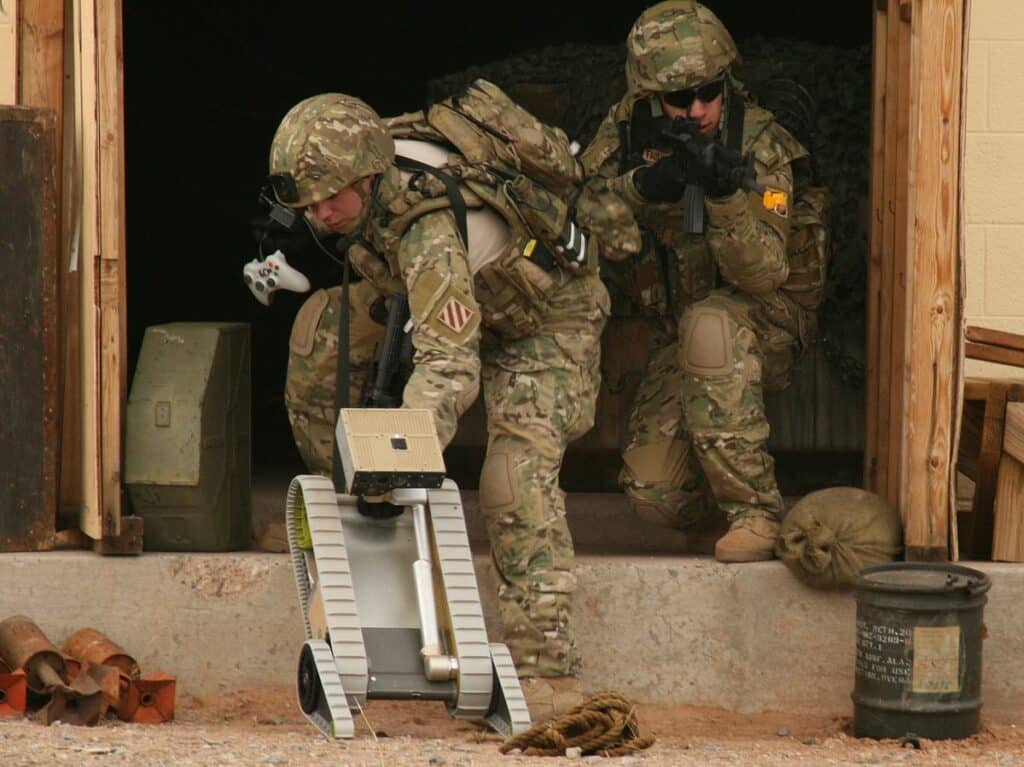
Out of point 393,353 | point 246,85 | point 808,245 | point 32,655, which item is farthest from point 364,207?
point 246,85

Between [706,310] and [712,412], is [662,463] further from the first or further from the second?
[706,310]

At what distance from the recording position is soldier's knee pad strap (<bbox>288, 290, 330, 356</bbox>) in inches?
274

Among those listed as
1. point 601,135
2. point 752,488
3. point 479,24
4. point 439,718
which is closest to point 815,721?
point 752,488

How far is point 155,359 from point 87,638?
978mm

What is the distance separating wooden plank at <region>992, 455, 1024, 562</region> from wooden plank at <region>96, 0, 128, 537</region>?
2881 millimetres

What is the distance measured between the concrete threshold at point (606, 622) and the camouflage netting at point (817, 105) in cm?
164

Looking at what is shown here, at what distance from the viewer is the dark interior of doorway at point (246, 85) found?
10227mm

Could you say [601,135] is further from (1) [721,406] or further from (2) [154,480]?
(2) [154,480]

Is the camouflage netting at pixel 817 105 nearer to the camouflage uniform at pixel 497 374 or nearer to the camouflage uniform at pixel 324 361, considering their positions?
the camouflage uniform at pixel 497 374

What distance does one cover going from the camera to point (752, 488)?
7.01 meters

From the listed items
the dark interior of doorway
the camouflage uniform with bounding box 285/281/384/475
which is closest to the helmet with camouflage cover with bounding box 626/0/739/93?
the camouflage uniform with bounding box 285/281/384/475

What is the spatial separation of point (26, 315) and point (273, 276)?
0.85 metres

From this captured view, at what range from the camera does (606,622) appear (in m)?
6.89

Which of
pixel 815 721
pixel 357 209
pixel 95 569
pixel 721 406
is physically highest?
pixel 357 209
